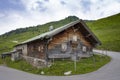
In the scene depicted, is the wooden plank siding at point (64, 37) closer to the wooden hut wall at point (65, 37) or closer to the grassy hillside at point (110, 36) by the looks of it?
the wooden hut wall at point (65, 37)

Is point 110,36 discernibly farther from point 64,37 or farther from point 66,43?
point 64,37

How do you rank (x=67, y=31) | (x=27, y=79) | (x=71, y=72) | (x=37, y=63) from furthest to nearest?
(x=37, y=63), (x=67, y=31), (x=71, y=72), (x=27, y=79)

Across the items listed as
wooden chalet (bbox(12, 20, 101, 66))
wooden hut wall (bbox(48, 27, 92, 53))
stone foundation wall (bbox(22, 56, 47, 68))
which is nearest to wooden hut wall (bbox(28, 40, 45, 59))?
wooden chalet (bbox(12, 20, 101, 66))

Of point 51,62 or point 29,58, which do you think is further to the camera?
point 29,58

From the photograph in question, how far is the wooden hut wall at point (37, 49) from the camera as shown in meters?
34.3

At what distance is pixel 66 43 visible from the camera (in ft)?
113

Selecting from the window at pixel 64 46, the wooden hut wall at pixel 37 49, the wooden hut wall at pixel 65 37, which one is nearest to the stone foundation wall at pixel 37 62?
the wooden hut wall at pixel 37 49

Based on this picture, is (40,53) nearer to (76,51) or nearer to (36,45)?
(36,45)

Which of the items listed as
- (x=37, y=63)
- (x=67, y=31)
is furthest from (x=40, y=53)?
(x=67, y=31)

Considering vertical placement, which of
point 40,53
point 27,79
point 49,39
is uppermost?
point 49,39

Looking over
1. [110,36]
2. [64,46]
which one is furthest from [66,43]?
[110,36]

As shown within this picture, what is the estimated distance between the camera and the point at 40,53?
35.5 meters

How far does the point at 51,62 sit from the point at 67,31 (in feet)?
20.0

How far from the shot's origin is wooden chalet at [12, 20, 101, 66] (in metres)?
32.6
